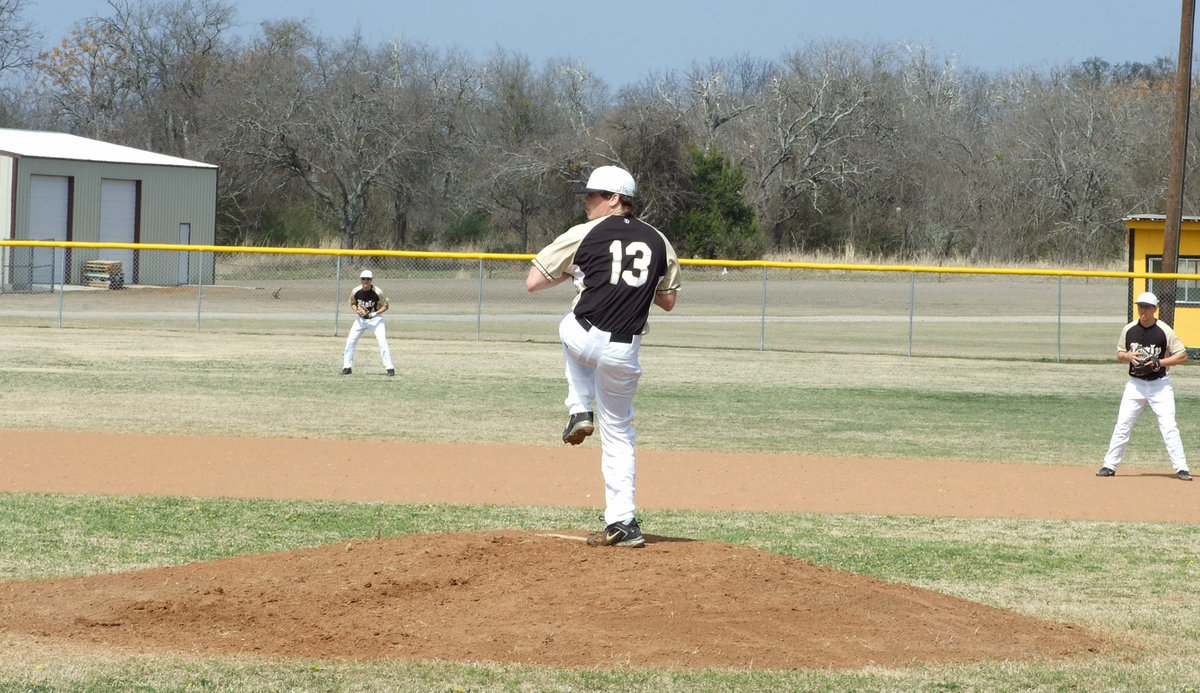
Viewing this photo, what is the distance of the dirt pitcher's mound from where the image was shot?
5.82 meters

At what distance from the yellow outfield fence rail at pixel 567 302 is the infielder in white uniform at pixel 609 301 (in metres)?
19.8

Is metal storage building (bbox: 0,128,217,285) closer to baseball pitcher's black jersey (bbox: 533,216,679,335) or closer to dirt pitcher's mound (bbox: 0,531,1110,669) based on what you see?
dirt pitcher's mound (bbox: 0,531,1110,669)

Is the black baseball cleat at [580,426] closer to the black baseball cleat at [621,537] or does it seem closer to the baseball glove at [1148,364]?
the black baseball cleat at [621,537]

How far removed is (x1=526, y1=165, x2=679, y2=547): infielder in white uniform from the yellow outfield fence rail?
19.8 meters

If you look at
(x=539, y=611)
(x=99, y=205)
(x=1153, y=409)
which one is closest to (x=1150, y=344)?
(x=1153, y=409)

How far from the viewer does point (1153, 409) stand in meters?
12.4

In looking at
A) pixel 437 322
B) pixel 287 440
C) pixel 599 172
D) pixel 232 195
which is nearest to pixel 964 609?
pixel 599 172

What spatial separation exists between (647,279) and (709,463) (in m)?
6.41

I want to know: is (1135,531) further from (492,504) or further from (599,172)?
(599,172)

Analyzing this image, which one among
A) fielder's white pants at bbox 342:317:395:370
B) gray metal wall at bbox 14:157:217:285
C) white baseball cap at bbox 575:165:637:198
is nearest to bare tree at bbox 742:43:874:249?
gray metal wall at bbox 14:157:217:285

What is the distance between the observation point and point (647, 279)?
21.6 feet

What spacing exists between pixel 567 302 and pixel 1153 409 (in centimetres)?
2307

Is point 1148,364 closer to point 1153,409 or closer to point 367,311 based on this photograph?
point 1153,409

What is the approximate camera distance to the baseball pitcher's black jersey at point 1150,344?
483 inches
